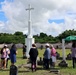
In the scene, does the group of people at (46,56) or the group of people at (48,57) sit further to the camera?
the group of people at (48,57)

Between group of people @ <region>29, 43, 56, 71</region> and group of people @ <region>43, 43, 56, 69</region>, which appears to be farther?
group of people @ <region>43, 43, 56, 69</region>

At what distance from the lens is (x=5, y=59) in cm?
1961

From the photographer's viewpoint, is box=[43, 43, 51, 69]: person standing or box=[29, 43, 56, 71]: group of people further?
box=[43, 43, 51, 69]: person standing

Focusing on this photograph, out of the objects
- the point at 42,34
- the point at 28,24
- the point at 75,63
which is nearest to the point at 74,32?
the point at 42,34

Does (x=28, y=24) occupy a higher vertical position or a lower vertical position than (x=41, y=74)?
higher

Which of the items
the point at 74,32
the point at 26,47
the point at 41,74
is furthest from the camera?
the point at 74,32

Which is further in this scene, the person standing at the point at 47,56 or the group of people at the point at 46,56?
the person standing at the point at 47,56

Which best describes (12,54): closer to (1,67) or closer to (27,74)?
(1,67)

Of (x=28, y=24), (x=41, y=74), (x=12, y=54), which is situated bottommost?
(x=41, y=74)

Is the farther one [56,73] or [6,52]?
[6,52]

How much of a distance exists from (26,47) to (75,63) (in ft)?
37.6

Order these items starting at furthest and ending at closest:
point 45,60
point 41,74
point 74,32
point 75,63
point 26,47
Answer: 1. point 74,32
2. point 26,47
3. point 75,63
4. point 45,60
5. point 41,74

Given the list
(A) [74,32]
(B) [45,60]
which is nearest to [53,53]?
(B) [45,60]

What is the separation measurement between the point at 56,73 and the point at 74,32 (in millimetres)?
96688
